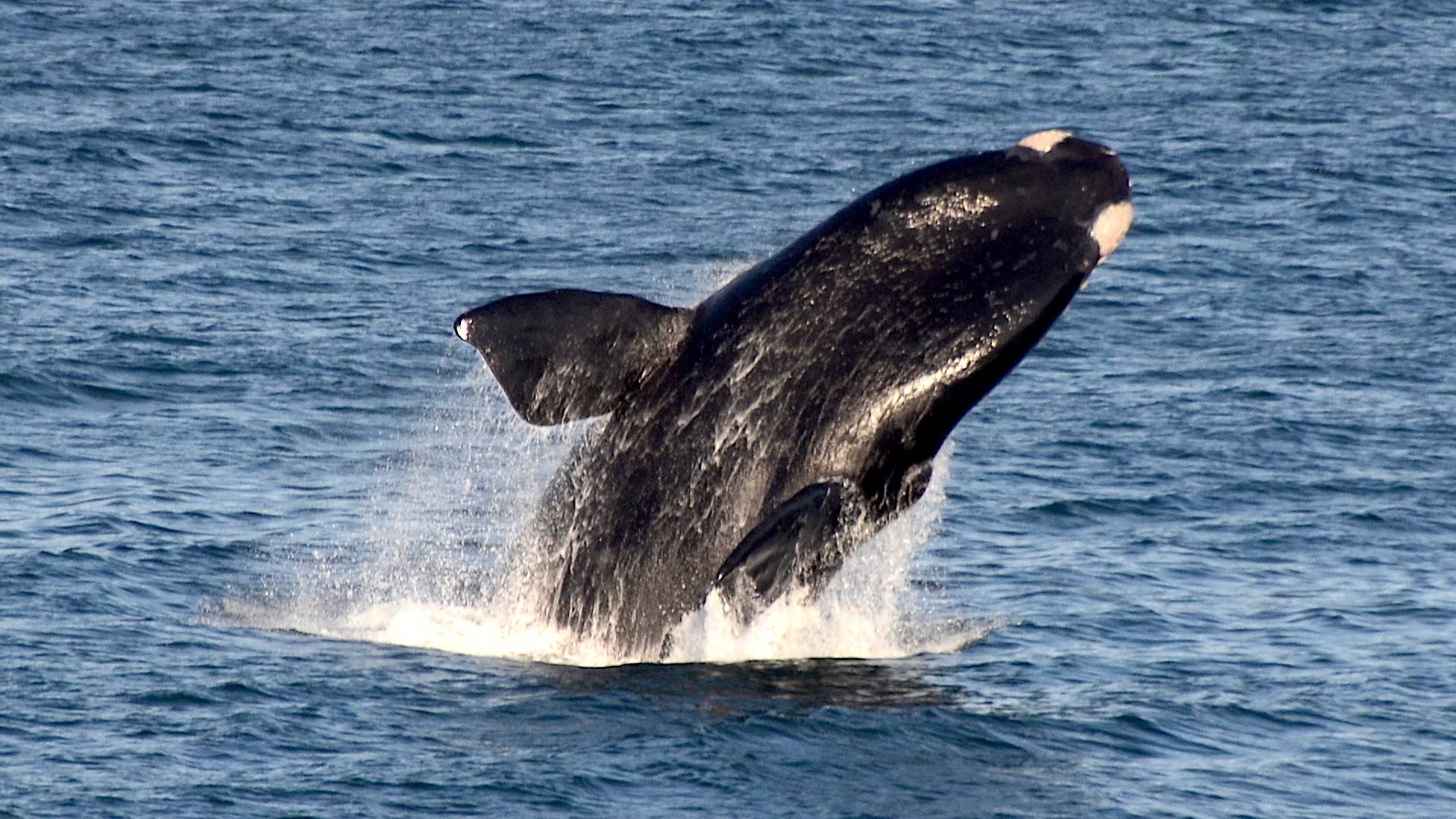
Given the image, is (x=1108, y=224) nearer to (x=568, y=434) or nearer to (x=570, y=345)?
(x=570, y=345)

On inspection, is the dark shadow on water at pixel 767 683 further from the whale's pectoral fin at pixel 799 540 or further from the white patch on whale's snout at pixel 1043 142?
the white patch on whale's snout at pixel 1043 142

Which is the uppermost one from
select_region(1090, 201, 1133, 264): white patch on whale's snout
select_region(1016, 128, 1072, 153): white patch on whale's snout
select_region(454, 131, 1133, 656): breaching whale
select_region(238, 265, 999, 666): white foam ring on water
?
select_region(1016, 128, 1072, 153): white patch on whale's snout

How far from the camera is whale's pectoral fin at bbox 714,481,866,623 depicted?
704 inches

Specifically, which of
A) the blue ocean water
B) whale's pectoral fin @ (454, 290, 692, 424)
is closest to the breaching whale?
whale's pectoral fin @ (454, 290, 692, 424)

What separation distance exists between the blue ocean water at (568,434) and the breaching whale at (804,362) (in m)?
1.18

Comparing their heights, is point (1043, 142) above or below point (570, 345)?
above

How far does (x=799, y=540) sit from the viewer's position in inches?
711

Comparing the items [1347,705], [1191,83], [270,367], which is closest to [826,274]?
[1347,705]

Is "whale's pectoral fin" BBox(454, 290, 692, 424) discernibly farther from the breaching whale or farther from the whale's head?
the whale's head

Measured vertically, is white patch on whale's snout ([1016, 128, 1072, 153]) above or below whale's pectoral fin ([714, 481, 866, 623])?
above

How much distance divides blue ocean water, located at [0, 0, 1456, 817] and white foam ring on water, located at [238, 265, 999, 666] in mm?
87

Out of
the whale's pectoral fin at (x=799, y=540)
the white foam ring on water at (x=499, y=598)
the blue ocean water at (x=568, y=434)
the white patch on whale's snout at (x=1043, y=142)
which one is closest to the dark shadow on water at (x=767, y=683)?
the blue ocean water at (x=568, y=434)

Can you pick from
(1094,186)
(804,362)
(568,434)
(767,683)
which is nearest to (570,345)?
(804,362)

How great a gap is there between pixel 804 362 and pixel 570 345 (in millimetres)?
1856
